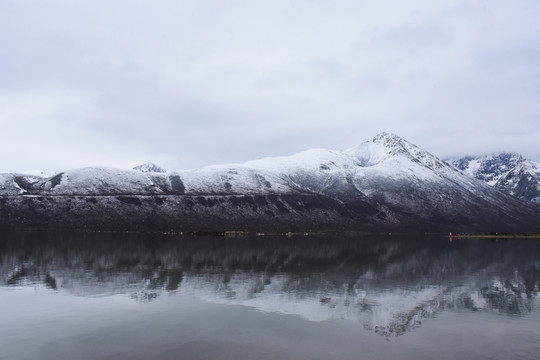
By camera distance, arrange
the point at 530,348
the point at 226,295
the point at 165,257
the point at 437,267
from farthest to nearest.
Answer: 1. the point at 165,257
2. the point at 437,267
3. the point at 226,295
4. the point at 530,348

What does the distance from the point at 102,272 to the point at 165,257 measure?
81.4 ft

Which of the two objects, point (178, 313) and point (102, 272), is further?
point (102, 272)

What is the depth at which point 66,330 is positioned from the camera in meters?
Result: 31.2

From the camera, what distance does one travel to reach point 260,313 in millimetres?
38500

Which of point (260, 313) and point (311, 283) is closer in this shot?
point (260, 313)

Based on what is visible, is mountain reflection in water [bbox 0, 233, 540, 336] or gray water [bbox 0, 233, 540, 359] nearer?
gray water [bbox 0, 233, 540, 359]

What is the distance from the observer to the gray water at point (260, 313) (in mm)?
28188

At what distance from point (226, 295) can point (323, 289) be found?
11604 mm

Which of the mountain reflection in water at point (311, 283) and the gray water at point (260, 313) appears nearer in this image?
the gray water at point (260, 313)

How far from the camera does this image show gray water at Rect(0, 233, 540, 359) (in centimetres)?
2819

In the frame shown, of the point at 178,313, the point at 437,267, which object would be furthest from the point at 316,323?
the point at 437,267

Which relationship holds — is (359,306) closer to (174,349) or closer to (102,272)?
(174,349)

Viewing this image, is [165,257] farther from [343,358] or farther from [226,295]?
[343,358]

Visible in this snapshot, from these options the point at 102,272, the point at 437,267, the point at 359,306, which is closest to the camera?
the point at 359,306
